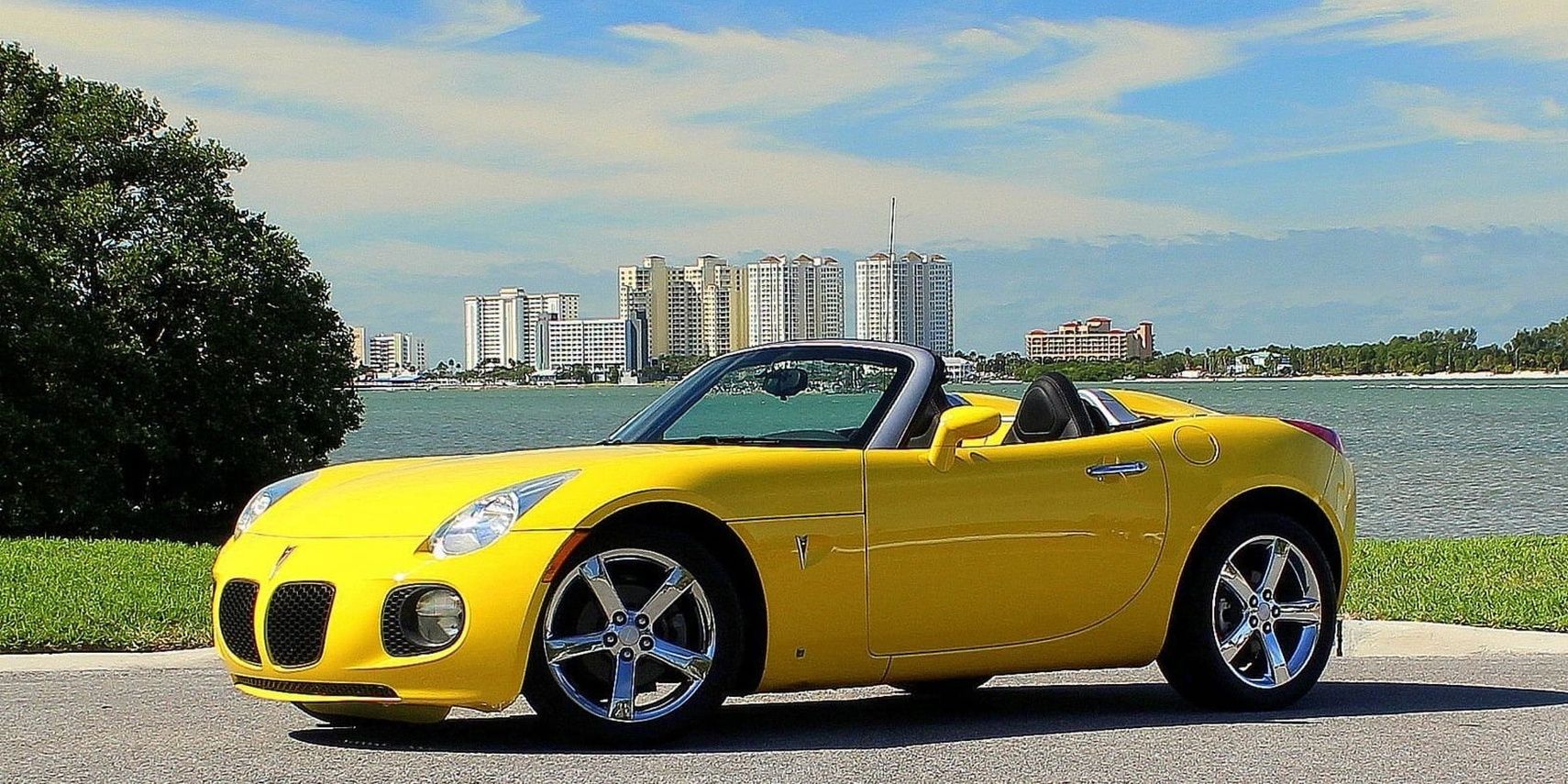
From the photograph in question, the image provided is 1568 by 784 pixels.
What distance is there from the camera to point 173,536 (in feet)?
104

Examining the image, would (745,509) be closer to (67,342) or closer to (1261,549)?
(1261,549)

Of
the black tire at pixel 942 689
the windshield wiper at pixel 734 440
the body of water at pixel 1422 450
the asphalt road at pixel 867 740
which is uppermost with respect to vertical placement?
the windshield wiper at pixel 734 440

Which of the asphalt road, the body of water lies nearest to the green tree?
the body of water

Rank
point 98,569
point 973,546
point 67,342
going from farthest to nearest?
point 67,342, point 98,569, point 973,546

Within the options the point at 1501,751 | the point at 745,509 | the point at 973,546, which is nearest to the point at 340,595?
the point at 745,509

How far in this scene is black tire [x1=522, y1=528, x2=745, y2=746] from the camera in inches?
245

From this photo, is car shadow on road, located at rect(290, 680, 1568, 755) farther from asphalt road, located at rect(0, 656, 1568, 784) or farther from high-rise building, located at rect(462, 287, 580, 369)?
high-rise building, located at rect(462, 287, 580, 369)

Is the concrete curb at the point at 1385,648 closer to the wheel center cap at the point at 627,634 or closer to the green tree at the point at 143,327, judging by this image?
the wheel center cap at the point at 627,634

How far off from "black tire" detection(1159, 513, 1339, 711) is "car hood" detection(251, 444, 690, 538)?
2.13 metres

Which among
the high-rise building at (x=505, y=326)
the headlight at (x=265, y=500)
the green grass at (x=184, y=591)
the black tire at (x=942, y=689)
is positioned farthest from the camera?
the high-rise building at (x=505, y=326)

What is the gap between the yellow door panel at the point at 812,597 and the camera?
21.6ft

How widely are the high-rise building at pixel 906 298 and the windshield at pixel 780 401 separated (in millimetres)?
647

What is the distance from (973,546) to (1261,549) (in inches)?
58.0

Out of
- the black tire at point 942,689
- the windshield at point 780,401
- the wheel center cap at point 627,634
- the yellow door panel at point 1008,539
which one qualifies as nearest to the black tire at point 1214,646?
the yellow door panel at point 1008,539
